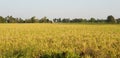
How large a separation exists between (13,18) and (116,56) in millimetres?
115146

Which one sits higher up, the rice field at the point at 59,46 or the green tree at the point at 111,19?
the rice field at the point at 59,46

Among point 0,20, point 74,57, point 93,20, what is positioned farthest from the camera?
point 93,20

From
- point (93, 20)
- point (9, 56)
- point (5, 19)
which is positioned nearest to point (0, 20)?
point (5, 19)

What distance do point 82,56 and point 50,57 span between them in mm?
982

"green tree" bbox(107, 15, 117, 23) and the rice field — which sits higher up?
the rice field

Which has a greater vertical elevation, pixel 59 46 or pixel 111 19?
pixel 59 46

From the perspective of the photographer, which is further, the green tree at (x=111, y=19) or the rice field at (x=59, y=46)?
the green tree at (x=111, y=19)

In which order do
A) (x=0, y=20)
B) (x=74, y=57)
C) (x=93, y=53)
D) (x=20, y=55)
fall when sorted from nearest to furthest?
(x=74, y=57)
(x=20, y=55)
(x=93, y=53)
(x=0, y=20)

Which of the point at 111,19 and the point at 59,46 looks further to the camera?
the point at 111,19

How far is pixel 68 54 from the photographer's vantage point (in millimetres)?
6863

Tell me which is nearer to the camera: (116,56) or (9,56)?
(9,56)

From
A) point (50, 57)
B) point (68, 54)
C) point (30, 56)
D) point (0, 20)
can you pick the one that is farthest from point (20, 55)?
point (0, 20)

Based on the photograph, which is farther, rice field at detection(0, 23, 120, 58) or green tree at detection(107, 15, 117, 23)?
green tree at detection(107, 15, 117, 23)

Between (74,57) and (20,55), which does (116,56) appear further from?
(20,55)
